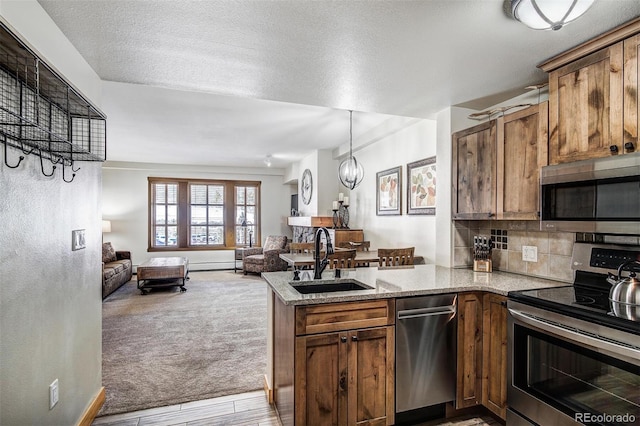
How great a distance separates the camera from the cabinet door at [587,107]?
1.81 meters

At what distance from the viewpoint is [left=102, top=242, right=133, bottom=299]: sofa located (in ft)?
18.1

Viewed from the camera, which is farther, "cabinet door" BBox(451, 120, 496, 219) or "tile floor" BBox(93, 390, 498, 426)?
"cabinet door" BBox(451, 120, 496, 219)

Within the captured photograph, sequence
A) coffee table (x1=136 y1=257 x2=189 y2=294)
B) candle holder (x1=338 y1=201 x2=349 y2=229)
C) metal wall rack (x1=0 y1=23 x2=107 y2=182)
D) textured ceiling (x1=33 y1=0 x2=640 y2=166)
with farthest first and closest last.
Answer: coffee table (x1=136 y1=257 x2=189 y2=294)
candle holder (x1=338 y1=201 x2=349 y2=229)
textured ceiling (x1=33 y1=0 x2=640 y2=166)
metal wall rack (x1=0 y1=23 x2=107 y2=182)

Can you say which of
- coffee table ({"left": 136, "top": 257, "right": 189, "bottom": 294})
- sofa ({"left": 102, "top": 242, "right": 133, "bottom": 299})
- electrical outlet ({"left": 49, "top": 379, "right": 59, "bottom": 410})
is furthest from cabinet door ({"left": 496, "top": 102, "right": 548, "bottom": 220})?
sofa ({"left": 102, "top": 242, "right": 133, "bottom": 299})

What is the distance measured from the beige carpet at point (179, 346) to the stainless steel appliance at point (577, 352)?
1908 mm

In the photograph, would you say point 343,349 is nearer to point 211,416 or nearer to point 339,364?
point 339,364

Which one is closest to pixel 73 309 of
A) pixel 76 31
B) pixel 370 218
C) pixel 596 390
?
pixel 76 31

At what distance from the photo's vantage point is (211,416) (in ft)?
7.70

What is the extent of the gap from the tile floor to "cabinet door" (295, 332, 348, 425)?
0.47m

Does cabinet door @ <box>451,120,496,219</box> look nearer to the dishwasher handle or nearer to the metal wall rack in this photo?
the dishwasher handle

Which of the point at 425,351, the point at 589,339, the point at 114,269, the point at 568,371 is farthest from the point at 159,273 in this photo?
the point at 589,339

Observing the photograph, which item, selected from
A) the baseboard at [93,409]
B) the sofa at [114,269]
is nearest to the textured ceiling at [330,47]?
the baseboard at [93,409]

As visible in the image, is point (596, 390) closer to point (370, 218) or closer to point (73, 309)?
point (73, 309)

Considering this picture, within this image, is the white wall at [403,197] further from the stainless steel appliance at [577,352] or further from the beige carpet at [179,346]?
the beige carpet at [179,346]
